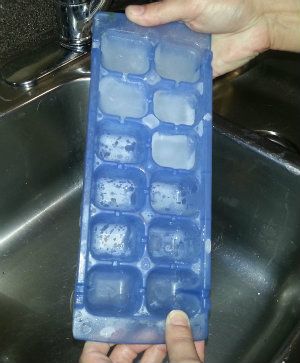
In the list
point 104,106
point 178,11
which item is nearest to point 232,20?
point 178,11

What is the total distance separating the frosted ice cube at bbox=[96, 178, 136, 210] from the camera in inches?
25.5

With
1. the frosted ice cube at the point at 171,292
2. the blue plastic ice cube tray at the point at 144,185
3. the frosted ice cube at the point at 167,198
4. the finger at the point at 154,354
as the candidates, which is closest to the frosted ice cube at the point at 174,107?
the blue plastic ice cube tray at the point at 144,185

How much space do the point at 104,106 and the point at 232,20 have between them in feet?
0.92

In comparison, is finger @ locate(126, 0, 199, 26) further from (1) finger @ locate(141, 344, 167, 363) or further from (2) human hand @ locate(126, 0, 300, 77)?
(1) finger @ locate(141, 344, 167, 363)

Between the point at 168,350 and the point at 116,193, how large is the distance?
0.80 ft

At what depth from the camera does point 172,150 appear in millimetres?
691

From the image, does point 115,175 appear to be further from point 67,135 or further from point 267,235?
point 267,235

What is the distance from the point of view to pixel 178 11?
0.66 meters

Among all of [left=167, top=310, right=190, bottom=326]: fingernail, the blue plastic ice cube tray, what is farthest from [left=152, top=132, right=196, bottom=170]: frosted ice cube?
[left=167, top=310, right=190, bottom=326]: fingernail

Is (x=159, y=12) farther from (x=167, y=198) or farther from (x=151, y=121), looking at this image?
(x=167, y=198)

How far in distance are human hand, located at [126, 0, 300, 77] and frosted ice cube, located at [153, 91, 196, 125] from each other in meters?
0.11

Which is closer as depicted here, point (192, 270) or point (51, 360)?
point (192, 270)

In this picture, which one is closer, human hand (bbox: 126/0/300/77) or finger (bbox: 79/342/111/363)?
finger (bbox: 79/342/111/363)

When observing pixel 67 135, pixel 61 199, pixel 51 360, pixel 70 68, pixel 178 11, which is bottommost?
pixel 51 360
